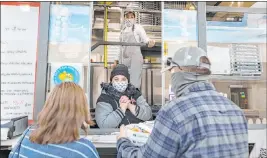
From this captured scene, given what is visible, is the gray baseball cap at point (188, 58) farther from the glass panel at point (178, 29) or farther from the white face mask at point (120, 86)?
the glass panel at point (178, 29)

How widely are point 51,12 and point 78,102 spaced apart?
172 centimetres

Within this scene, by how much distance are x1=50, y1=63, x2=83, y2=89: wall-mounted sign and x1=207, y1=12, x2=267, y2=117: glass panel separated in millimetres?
1484

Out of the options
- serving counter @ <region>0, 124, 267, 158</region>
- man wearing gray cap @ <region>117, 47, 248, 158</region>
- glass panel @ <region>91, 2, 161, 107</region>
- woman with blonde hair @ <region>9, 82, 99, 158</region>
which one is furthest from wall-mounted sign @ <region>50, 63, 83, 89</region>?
man wearing gray cap @ <region>117, 47, 248, 158</region>

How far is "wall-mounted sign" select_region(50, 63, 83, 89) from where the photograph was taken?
8.95ft

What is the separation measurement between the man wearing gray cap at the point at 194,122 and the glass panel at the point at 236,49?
1900 millimetres

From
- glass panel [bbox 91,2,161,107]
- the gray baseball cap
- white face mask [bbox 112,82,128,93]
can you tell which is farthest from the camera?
glass panel [bbox 91,2,161,107]

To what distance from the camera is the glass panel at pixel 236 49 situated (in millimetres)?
3098

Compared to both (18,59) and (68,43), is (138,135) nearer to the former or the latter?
(68,43)

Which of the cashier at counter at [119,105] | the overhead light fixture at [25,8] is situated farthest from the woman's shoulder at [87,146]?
the overhead light fixture at [25,8]

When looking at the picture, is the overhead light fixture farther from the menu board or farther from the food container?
the food container

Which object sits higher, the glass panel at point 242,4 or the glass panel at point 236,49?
the glass panel at point 242,4

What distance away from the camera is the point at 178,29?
116 inches

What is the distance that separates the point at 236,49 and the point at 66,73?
1.98 meters

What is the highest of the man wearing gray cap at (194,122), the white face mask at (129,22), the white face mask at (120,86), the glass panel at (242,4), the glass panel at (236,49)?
the glass panel at (242,4)
